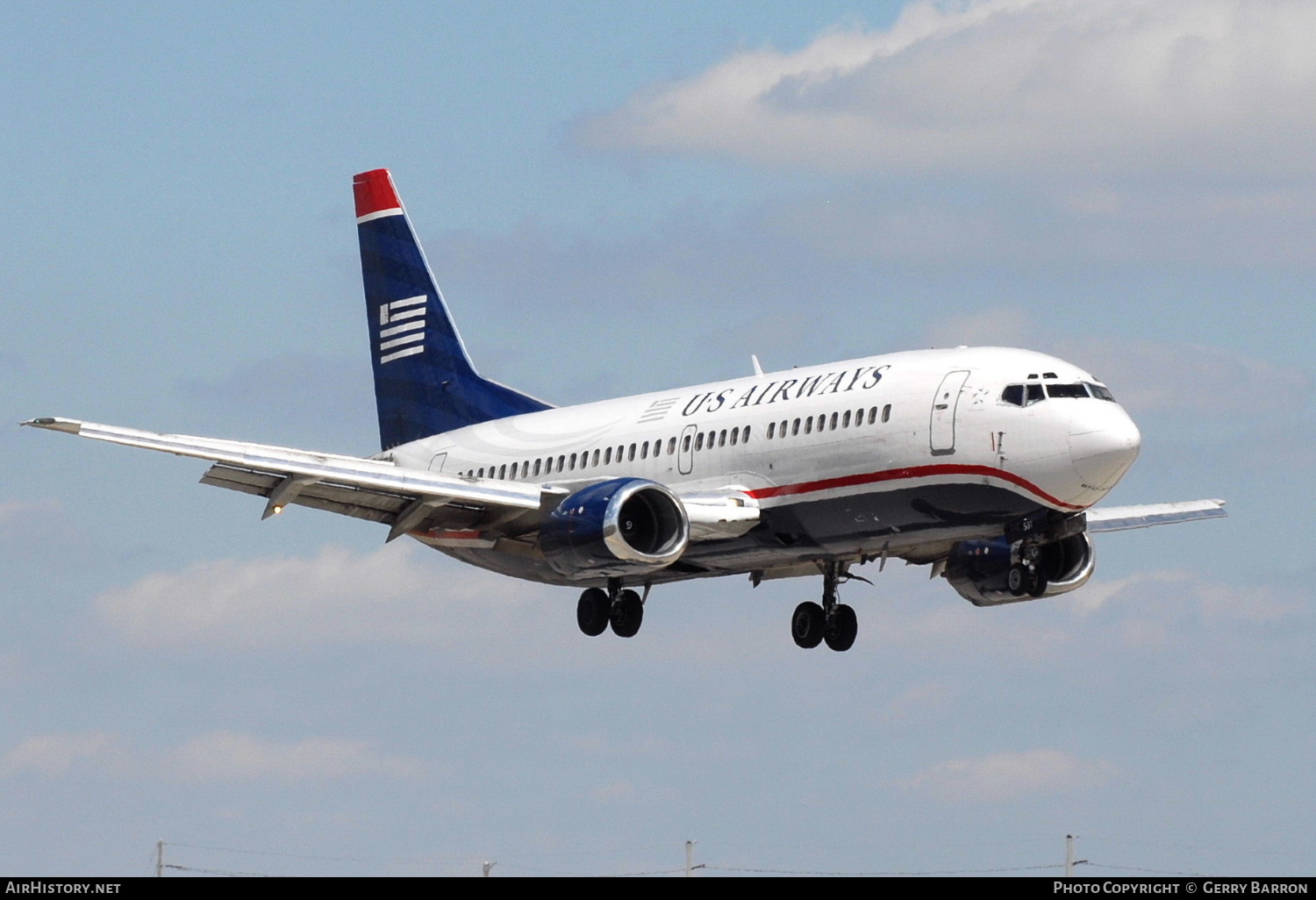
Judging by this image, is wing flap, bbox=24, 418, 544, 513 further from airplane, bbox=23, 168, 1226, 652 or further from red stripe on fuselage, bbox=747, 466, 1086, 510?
red stripe on fuselage, bbox=747, 466, 1086, 510

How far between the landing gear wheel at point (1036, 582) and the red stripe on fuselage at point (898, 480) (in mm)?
3854

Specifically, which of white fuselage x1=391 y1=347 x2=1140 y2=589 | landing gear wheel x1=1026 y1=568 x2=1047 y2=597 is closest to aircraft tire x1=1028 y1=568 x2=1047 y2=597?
landing gear wheel x1=1026 y1=568 x2=1047 y2=597

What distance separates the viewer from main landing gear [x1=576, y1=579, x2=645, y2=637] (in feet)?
198

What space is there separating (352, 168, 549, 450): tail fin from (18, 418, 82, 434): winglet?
58.8ft

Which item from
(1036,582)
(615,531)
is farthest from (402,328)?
(1036,582)

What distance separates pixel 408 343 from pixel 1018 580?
75.2ft

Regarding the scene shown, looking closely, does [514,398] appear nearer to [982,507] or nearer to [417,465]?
[417,465]

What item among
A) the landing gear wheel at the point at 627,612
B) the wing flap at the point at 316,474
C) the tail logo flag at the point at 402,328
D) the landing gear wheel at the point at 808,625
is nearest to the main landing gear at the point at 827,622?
the landing gear wheel at the point at 808,625

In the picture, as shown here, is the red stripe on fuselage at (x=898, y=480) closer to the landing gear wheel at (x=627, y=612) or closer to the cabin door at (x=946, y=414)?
the cabin door at (x=946, y=414)

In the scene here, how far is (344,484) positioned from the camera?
56.6m

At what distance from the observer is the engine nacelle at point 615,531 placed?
180ft
